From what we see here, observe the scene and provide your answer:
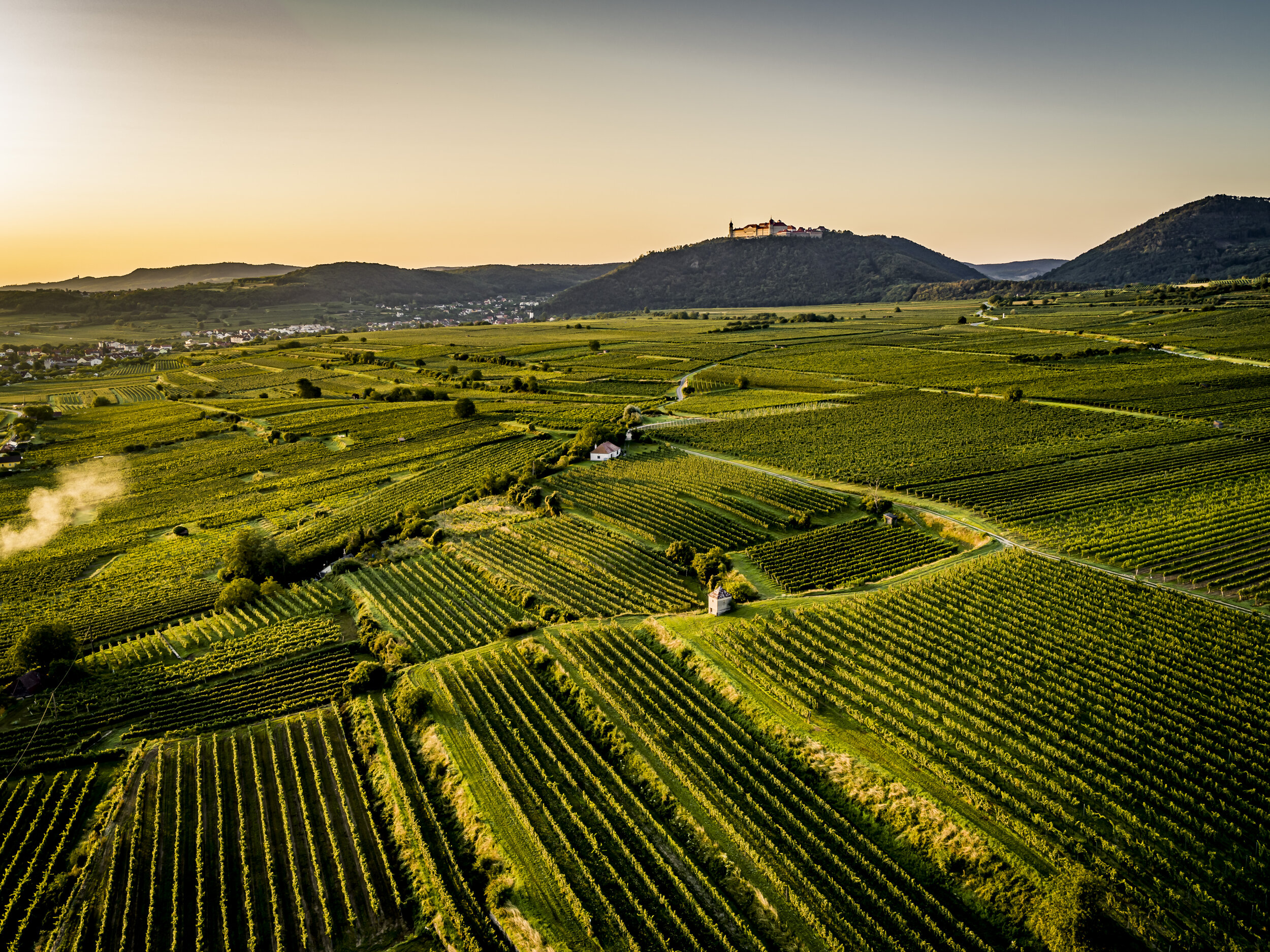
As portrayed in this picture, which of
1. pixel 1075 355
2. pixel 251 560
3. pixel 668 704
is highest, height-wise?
pixel 1075 355

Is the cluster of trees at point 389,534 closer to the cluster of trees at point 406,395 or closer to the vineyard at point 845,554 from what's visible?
the vineyard at point 845,554

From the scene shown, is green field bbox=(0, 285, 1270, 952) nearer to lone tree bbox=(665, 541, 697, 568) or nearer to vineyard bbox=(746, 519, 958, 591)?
vineyard bbox=(746, 519, 958, 591)

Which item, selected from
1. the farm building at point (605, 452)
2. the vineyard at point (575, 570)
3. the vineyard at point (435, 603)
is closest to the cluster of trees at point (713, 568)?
the vineyard at point (575, 570)

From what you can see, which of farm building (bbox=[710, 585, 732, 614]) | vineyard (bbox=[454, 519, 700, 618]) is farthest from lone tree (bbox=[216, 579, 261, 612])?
farm building (bbox=[710, 585, 732, 614])

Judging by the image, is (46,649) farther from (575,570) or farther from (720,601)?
(720,601)

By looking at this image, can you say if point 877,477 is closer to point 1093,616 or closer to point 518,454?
point 1093,616

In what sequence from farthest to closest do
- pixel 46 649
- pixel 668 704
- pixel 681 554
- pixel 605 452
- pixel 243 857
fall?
pixel 605 452, pixel 681 554, pixel 46 649, pixel 668 704, pixel 243 857

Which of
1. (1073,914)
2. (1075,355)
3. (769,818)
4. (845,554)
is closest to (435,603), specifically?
(769,818)
